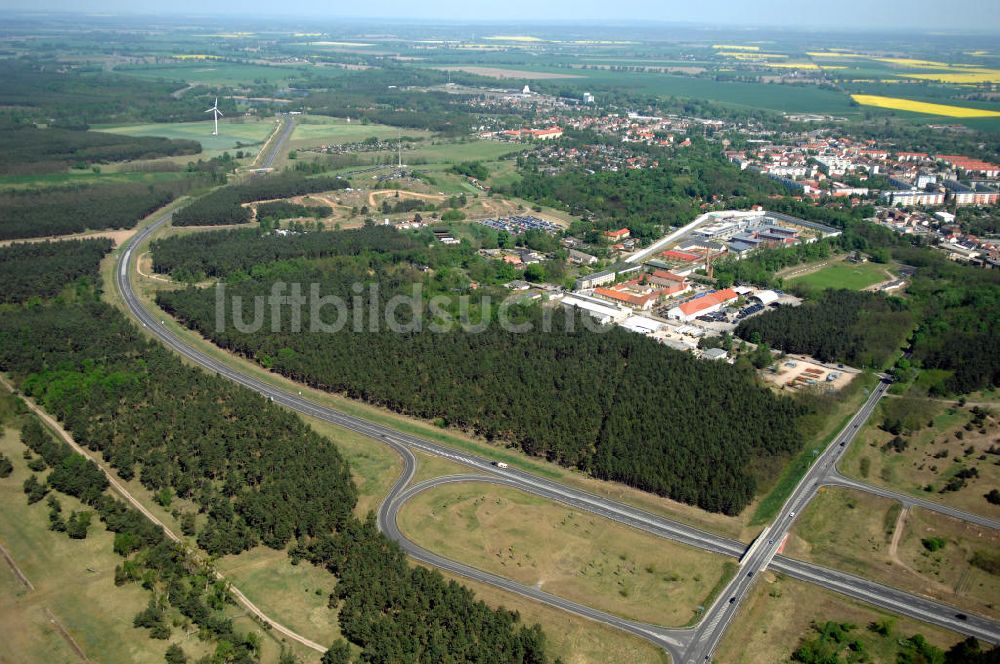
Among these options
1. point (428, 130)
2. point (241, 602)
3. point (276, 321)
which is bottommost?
point (241, 602)

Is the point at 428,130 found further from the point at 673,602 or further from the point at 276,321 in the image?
the point at 673,602

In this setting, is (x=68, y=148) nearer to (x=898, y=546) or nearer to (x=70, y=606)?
(x=70, y=606)

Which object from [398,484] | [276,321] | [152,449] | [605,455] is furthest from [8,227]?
[605,455]

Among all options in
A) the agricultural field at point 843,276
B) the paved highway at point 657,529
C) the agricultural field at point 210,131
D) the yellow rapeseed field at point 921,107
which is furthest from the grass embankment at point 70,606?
the yellow rapeseed field at point 921,107

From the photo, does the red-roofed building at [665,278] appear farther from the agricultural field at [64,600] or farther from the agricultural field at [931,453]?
the agricultural field at [64,600]

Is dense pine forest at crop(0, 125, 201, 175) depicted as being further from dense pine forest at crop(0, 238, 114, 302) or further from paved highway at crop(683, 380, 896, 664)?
paved highway at crop(683, 380, 896, 664)

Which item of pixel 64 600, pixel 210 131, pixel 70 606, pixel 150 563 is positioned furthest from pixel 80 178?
pixel 70 606
